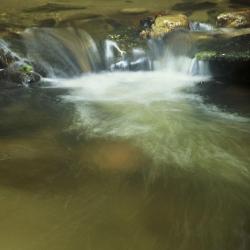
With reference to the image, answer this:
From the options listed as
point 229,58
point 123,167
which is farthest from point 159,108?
point 123,167

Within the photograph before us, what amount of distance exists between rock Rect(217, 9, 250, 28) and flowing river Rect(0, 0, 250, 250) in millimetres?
2696

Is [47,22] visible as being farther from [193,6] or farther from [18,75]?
[193,6]

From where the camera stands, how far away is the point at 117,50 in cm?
1125

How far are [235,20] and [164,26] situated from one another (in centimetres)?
217

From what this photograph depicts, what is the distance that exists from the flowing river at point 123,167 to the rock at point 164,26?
7.80 feet

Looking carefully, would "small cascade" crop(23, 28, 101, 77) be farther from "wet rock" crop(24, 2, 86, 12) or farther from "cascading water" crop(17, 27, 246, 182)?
"wet rock" crop(24, 2, 86, 12)

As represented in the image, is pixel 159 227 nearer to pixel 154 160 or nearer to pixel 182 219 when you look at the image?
pixel 182 219

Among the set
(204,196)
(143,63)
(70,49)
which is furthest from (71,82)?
(204,196)

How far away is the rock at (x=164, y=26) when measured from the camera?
1177 centimetres

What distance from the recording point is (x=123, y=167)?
5418mm

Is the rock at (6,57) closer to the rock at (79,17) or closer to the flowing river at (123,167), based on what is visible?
the flowing river at (123,167)

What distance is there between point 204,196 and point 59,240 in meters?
1.86

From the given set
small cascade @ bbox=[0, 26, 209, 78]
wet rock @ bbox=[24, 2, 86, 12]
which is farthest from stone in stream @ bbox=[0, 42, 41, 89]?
wet rock @ bbox=[24, 2, 86, 12]

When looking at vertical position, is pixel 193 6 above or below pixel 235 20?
above
